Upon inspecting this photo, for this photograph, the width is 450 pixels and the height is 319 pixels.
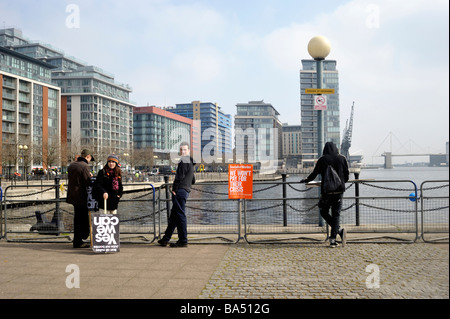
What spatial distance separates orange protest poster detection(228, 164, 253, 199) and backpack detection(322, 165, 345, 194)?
5.00ft

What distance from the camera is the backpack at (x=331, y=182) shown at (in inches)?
278

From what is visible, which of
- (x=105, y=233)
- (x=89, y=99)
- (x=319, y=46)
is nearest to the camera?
(x=105, y=233)

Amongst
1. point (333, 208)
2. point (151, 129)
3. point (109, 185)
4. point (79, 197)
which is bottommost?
point (333, 208)

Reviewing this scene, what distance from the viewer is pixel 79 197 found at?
25.4 ft

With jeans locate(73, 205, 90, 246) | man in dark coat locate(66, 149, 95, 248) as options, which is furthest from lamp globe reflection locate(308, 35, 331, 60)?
jeans locate(73, 205, 90, 246)

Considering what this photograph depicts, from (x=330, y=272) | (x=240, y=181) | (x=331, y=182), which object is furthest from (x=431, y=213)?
(x=240, y=181)

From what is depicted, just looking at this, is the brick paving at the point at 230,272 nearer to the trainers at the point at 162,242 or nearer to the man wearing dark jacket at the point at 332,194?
the trainers at the point at 162,242

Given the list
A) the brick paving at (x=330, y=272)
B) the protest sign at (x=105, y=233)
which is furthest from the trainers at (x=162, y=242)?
the brick paving at (x=330, y=272)

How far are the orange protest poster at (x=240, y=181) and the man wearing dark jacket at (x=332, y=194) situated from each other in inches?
47.3

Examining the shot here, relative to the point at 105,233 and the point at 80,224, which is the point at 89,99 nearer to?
the point at 80,224

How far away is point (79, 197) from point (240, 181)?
3.19 metres

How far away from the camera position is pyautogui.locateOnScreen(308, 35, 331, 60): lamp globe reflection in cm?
945

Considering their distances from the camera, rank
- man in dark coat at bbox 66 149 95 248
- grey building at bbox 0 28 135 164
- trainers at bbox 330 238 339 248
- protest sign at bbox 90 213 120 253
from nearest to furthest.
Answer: protest sign at bbox 90 213 120 253 < trainers at bbox 330 238 339 248 < man in dark coat at bbox 66 149 95 248 < grey building at bbox 0 28 135 164

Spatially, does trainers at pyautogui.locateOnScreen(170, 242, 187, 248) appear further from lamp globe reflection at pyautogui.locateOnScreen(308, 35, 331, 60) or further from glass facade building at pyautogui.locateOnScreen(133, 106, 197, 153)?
glass facade building at pyautogui.locateOnScreen(133, 106, 197, 153)
